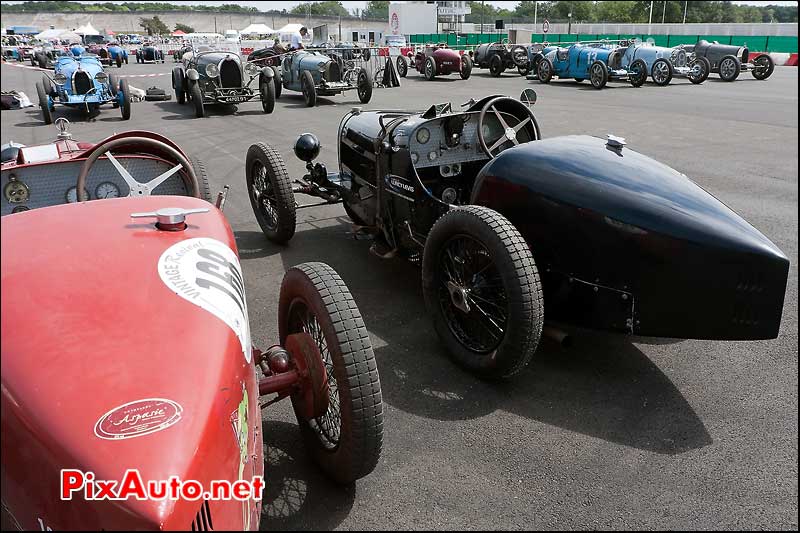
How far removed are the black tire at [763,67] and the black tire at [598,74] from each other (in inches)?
272

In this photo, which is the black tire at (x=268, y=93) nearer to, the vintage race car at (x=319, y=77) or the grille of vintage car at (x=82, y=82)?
the vintage race car at (x=319, y=77)

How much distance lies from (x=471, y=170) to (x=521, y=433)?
2535 mm

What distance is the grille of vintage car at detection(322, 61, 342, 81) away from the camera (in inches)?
704

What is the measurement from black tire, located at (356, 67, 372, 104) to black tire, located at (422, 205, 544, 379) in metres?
13.2

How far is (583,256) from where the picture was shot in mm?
3434

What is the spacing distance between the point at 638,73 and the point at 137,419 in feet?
73.9

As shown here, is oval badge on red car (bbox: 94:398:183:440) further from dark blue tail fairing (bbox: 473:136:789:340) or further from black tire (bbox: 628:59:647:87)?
black tire (bbox: 628:59:647:87)

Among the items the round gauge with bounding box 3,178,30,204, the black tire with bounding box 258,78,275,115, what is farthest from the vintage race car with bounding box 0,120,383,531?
the black tire with bounding box 258,78,275,115

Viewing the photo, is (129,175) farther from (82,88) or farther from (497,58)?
(497,58)

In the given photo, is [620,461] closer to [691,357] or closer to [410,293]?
[691,357]

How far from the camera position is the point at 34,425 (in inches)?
50.7

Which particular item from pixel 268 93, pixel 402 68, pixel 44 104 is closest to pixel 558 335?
pixel 268 93

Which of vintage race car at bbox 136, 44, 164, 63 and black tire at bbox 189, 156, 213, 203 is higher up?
vintage race car at bbox 136, 44, 164, 63

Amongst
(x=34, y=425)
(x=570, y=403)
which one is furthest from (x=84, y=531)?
(x=570, y=403)
